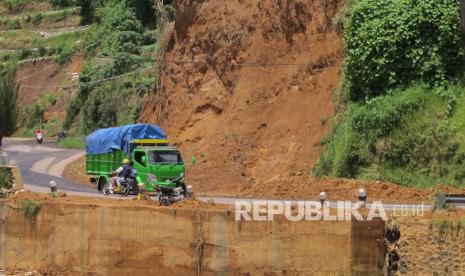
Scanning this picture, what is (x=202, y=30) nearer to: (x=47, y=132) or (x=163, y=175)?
(x=163, y=175)

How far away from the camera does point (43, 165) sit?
48.6 metres

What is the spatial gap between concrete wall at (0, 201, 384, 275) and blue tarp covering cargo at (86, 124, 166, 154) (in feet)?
51.5

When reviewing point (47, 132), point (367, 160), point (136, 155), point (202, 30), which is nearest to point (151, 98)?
point (202, 30)

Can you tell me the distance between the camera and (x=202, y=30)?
127 ft

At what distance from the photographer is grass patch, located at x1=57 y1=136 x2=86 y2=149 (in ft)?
196

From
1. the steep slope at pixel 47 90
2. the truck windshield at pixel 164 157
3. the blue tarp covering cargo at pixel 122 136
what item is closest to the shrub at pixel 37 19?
the steep slope at pixel 47 90

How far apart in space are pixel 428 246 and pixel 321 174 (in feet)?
51.8

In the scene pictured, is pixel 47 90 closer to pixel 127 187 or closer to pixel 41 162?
pixel 41 162

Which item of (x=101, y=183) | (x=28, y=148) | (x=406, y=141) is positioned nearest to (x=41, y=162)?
(x=28, y=148)

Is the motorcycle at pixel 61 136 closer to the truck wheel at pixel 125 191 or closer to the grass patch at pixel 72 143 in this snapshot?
the grass patch at pixel 72 143

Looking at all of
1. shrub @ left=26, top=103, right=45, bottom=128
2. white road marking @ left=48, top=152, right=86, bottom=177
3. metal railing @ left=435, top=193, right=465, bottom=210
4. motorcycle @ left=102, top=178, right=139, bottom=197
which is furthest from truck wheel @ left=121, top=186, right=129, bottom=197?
shrub @ left=26, top=103, right=45, bottom=128

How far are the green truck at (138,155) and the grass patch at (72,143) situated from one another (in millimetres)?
26204

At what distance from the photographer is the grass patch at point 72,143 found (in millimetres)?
59722

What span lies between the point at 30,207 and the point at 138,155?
41.8 ft
